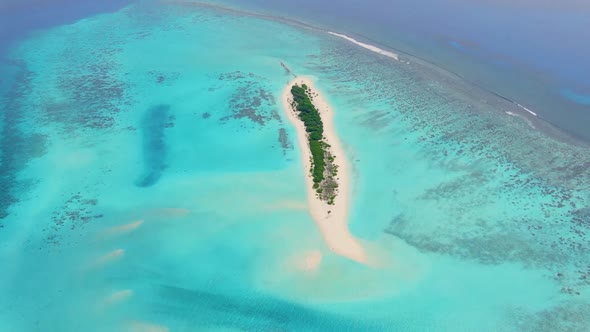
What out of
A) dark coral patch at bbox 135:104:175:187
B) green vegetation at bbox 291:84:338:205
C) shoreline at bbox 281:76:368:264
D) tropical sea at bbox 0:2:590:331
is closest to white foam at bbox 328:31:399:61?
tropical sea at bbox 0:2:590:331

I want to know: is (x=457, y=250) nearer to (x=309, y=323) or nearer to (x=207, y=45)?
(x=309, y=323)

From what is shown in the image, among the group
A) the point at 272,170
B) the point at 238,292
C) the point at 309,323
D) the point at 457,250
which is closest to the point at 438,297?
the point at 457,250

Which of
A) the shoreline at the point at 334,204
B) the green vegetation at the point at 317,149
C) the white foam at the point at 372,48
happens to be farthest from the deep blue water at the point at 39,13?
the shoreline at the point at 334,204

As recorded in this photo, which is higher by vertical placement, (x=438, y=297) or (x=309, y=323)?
(x=438, y=297)

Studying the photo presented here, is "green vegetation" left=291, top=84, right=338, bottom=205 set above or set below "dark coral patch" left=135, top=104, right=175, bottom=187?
above

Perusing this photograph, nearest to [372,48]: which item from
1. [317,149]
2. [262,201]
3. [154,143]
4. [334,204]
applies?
[317,149]

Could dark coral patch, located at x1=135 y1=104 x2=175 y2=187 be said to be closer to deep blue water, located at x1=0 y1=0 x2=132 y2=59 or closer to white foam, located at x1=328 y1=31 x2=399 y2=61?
deep blue water, located at x1=0 y1=0 x2=132 y2=59
